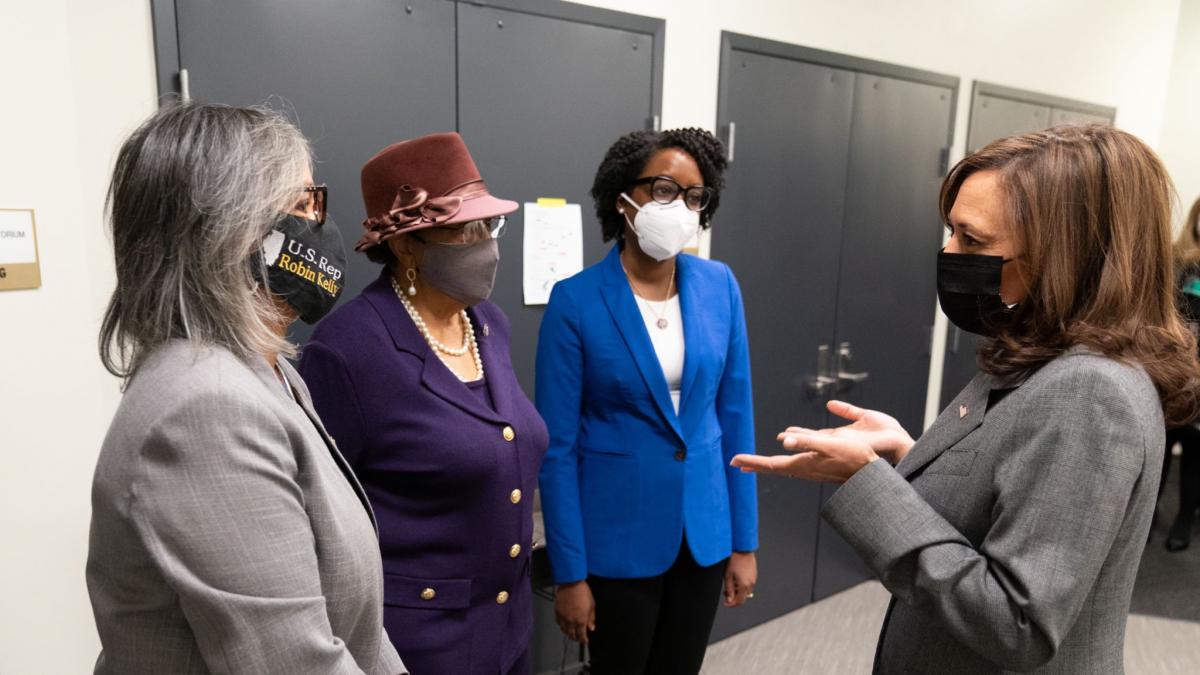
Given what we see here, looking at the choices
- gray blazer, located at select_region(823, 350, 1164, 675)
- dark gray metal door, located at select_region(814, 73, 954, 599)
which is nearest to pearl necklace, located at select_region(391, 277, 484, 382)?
gray blazer, located at select_region(823, 350, 1164, 675)

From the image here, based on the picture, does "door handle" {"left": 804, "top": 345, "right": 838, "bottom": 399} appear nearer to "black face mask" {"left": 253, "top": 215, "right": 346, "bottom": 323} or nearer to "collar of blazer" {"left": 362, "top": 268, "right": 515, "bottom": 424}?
"collar of blazer" {"left": 362, "top": 268, "right": 515, "bottom": 424}

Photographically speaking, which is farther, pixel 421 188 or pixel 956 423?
pixel 421 188

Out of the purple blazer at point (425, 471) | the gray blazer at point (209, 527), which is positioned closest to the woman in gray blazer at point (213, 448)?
the gray blazer at point (209, 527)

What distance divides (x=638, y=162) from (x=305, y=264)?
0.93 metres

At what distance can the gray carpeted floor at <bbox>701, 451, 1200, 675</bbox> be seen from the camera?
8.66 feet

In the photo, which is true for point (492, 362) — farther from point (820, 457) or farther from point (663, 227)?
point (820, 457)

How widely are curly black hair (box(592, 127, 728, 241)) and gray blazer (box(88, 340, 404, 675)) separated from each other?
41.9 inches

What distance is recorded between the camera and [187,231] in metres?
0.85

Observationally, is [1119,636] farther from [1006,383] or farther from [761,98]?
[761,98]

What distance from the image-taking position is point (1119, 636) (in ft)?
3.20

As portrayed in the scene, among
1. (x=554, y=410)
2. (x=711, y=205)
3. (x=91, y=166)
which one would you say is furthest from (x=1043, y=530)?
(x=91, y=166)

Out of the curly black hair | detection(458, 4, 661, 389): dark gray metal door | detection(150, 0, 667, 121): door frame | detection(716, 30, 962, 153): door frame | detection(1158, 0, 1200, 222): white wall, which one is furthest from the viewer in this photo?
detection(1158, 0, 1200, 222): white wall

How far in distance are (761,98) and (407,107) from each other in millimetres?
1231

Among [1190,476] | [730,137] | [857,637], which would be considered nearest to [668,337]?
[730,137]
